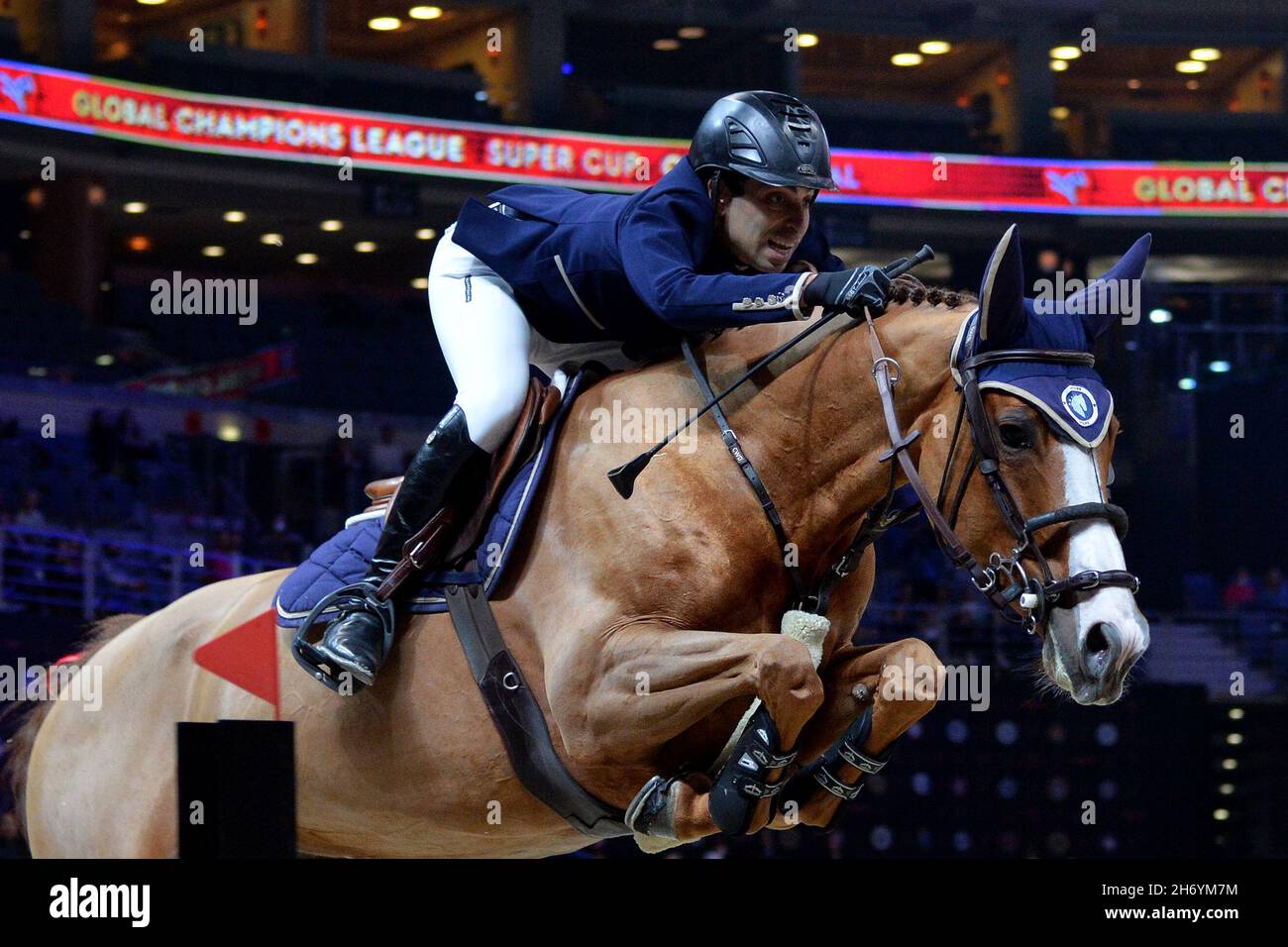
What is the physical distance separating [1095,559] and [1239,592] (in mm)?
10781

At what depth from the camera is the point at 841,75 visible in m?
16.8

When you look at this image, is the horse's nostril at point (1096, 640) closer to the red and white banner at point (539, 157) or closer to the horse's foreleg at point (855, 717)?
the horse's foreleg at point (855, 717)

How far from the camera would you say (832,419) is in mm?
3471

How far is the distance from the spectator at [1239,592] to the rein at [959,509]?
10254 mm

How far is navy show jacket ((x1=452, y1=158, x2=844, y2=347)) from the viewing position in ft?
10.9

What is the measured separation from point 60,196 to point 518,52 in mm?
4468

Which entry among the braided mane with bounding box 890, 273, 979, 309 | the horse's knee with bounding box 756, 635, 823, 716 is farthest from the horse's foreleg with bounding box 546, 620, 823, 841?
the braided mane with bounding box 890, 273, 979, 309

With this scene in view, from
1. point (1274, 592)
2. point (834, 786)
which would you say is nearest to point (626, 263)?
point (834, 786)

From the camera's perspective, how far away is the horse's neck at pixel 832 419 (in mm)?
3402

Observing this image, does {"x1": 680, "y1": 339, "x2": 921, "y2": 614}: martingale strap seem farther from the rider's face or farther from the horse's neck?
the rider's face

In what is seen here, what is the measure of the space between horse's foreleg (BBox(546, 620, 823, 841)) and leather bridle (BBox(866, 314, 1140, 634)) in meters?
0.40

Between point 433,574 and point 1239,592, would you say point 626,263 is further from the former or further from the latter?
point 1239,592

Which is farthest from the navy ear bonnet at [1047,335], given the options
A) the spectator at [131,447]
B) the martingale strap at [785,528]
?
the spectator at [131,447]
